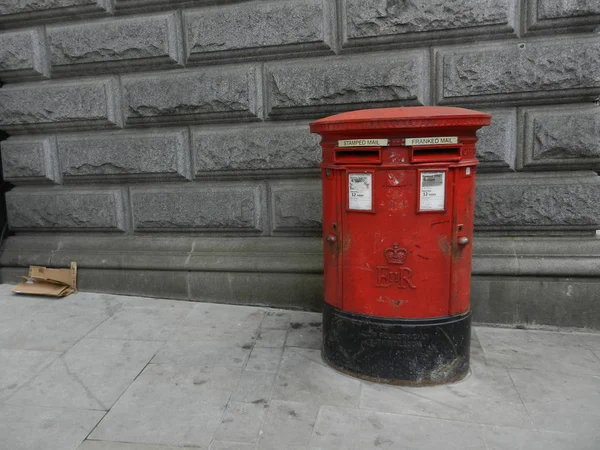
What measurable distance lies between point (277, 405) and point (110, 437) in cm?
89

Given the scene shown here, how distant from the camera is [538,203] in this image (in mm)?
3797

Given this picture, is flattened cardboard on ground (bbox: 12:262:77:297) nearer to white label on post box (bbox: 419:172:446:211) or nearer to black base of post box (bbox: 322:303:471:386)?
black base of post box (bbox: 322:303:471:386)

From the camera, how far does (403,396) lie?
2861 millimetres

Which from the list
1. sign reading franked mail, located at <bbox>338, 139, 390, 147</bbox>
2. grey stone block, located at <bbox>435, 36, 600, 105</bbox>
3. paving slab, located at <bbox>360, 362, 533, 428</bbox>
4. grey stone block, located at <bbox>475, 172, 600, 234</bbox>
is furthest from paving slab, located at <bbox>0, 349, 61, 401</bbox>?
grey stone block, located at <bbox>435, 36, 600, 105</bbox>

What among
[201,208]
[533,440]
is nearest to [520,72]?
[533,440]

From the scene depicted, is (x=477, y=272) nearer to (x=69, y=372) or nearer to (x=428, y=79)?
(x=428, y=79)

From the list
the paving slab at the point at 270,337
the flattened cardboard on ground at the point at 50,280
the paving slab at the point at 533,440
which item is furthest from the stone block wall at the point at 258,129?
the paving slab at the point at 533,440

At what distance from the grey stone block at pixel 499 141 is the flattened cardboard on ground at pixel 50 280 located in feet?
12.5

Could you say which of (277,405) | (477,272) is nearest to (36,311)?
(277,405)

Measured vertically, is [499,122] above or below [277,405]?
above

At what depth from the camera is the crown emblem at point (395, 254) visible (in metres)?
2.84

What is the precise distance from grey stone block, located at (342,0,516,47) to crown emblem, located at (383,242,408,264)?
1.88 metres

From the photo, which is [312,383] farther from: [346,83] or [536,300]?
[346,83]

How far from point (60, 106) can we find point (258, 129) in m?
1.95
